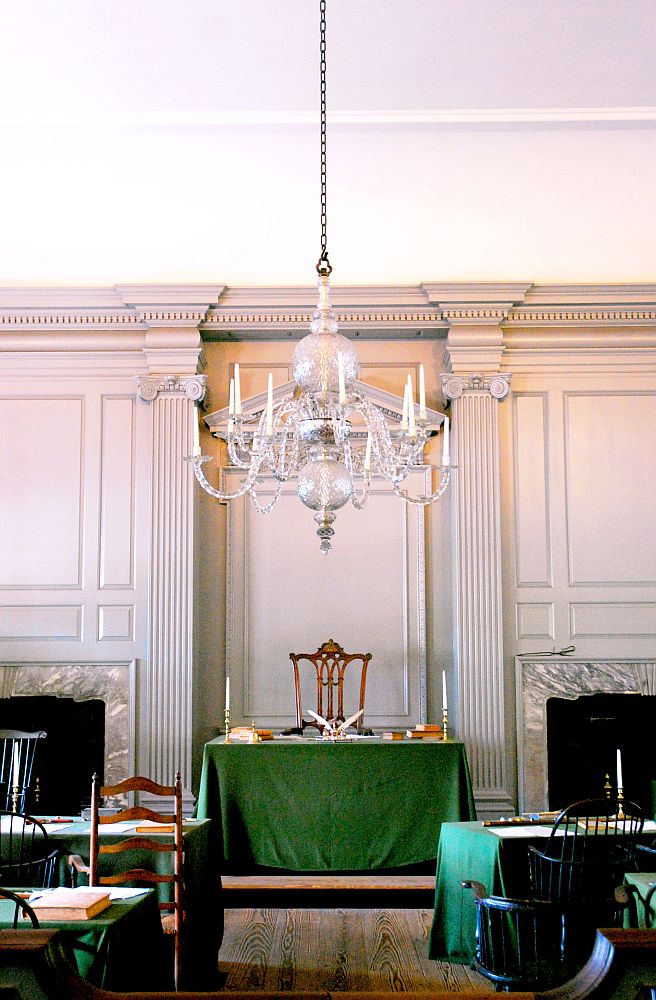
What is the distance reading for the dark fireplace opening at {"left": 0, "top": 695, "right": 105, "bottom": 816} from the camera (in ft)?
24.1

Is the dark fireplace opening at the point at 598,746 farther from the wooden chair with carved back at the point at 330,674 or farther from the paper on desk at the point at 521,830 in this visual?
the paper on desk at the point at 521,830

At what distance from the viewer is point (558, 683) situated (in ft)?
26.2

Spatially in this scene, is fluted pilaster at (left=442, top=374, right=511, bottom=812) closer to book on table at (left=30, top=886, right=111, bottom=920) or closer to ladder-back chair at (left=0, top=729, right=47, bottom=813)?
ladder-back chair at (left=0, top=729, right=47, bottom=813)

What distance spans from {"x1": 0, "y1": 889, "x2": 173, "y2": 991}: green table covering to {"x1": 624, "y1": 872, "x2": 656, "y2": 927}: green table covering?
1.71m

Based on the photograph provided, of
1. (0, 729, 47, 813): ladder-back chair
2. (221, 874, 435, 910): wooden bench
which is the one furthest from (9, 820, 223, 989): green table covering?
(221, 874, 435, 910): wooden bench

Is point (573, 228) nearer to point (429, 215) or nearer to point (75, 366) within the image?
point (429, 215)

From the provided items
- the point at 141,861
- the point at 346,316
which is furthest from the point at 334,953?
the point at 346,316

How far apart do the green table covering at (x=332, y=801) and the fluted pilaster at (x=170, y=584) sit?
129cm

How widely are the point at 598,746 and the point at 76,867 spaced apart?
4.25 m

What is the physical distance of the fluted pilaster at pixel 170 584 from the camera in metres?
7.78

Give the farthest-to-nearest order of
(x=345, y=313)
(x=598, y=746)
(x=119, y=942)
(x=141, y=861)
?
→ (x=345, y=313)
(x=598, y=746)
(x=141, y=861)
(x=119, y=942)

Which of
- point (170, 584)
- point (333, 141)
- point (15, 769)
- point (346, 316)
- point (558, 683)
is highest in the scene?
point (333, 141)

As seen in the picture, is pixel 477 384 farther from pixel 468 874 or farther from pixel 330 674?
pixel 468 874

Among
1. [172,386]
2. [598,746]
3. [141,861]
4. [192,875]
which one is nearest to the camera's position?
[141,861]
